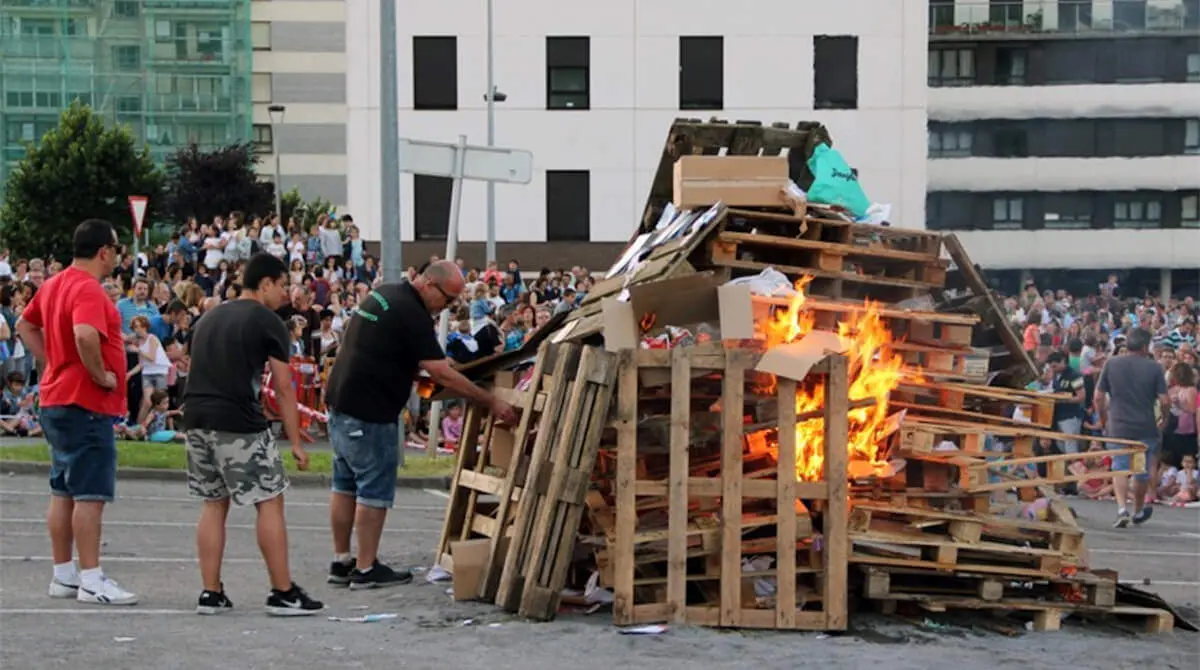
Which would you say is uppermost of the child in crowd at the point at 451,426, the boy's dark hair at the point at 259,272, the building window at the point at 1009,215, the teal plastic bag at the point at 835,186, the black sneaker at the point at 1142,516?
the teal plastic bag at the point at 835,186

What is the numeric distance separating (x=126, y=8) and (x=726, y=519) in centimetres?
5955

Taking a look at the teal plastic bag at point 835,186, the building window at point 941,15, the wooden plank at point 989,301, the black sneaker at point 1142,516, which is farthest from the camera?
the building window at point 941,15

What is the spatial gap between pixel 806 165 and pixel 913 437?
3.13 metres

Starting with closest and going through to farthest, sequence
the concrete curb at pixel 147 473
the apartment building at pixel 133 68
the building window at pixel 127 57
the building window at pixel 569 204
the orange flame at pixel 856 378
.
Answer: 1. the orange flame at pixel 856 378
2. the concrete curb at pixel 147 473
3. the building window at pixel 569 204
4. the apartment building at pixel 133 68
5. the building window at pixel 127 57

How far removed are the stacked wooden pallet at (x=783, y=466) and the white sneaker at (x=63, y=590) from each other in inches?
83.7

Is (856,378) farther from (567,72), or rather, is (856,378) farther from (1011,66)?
(567,72)

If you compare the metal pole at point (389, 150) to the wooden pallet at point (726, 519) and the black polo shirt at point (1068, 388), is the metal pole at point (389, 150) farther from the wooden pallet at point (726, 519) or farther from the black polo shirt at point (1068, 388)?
the wooden pallet at point (726, 519)

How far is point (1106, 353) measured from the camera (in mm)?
21578

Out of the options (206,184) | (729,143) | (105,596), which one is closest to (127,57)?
(206,184)

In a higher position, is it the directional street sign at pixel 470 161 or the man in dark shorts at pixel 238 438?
the directional street sign at pixel 470 161

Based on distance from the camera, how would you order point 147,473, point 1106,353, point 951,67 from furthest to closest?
point 1106,353 < point 951,67 < point 147,473

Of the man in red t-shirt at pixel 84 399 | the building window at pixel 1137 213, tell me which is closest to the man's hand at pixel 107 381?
the man in red t-shirt at pixel 84 399

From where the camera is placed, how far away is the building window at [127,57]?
63.9 meters

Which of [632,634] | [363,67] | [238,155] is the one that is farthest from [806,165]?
[238,155]
